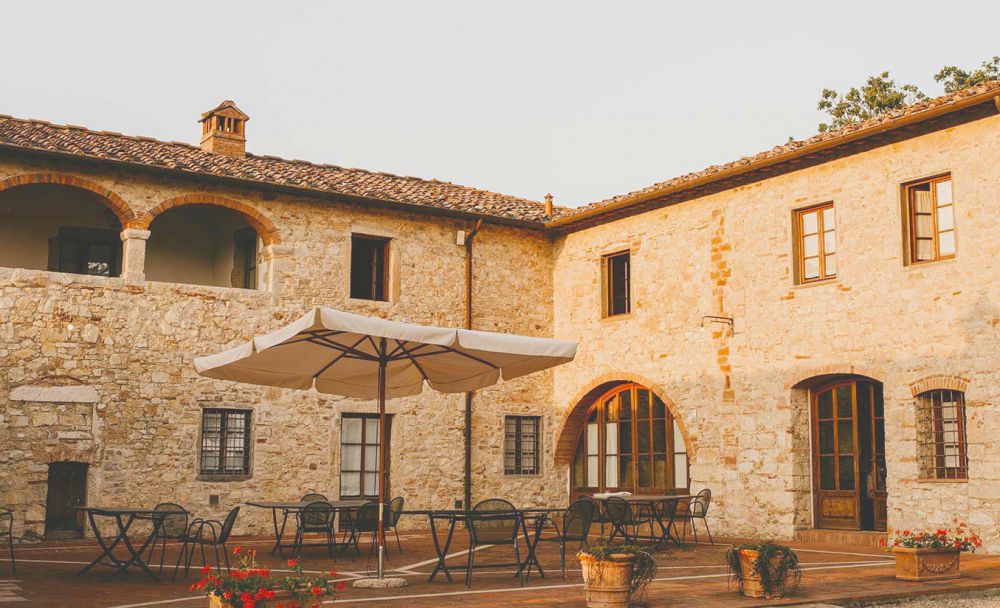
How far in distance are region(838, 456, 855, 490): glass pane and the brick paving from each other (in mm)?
1445

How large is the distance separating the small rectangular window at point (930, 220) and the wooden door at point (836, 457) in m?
1.80

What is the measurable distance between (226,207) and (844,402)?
8.31 m

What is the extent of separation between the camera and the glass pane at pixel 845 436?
1259 cm

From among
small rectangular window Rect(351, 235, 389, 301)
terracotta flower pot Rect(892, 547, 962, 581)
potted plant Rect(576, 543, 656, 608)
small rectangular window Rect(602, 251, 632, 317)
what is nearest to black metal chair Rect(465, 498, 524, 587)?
potted plant Rect(576, 543, 656, 608)

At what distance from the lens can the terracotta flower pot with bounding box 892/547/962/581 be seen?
8250 millimetres

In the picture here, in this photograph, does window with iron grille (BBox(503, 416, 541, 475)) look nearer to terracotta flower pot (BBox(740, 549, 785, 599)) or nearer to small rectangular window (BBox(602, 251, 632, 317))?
small rectangular window (BBox(602, 251, 632, 317))

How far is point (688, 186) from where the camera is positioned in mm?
14266

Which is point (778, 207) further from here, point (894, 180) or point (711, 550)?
point (711, 550)

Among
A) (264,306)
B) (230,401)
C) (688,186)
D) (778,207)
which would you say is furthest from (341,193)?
(778,207)

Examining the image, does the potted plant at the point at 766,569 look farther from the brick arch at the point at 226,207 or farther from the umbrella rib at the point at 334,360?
the brick arch at the point at 226,207

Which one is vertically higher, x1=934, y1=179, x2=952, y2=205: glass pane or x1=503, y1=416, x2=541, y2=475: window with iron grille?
x1=934, y1=179, x2=952, y2=205: glass pane

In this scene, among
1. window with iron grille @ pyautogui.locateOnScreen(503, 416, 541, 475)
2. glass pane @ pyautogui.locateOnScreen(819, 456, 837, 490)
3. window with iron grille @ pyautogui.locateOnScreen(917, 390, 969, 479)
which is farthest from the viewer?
window with iron grille @ pyautogui.locateOnScreen(503, 416, 541, 475)

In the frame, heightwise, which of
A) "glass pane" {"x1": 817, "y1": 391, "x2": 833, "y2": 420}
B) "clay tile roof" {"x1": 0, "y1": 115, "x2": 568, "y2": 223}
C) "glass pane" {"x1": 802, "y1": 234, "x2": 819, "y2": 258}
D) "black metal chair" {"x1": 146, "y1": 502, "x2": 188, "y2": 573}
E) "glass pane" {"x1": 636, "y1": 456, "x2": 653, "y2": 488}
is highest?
"clay tile roof" {"x1": 0, "y1": 115, "x2": 568, "y2": 223}

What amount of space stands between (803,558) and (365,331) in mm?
5342
